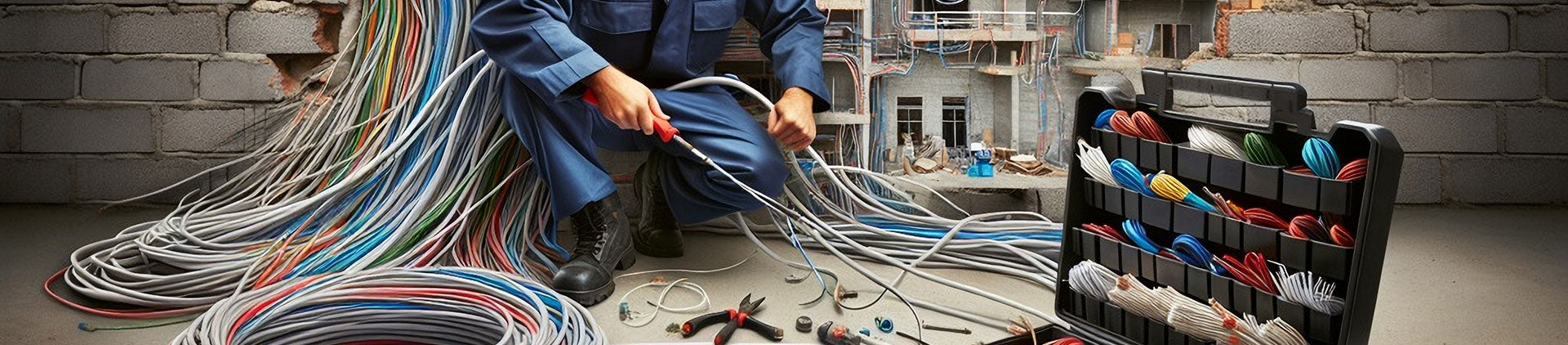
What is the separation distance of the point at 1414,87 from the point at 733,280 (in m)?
2.15

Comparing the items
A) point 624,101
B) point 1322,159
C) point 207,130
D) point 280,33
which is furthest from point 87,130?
point 1322,159

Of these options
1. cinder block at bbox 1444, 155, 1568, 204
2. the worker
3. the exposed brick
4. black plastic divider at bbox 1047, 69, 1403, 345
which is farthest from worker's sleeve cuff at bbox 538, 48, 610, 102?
cinder block at bbox 1444, 155, 1568, 204

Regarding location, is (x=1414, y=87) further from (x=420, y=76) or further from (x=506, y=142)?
(x=420, y=76)

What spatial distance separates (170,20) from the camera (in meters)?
3.55

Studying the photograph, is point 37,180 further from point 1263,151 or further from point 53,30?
point 1263,151

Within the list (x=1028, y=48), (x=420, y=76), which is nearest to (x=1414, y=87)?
(x=1028, y=48)

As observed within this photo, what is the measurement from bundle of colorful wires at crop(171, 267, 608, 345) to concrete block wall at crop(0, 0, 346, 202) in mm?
1233

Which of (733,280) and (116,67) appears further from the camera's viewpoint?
(116,67)

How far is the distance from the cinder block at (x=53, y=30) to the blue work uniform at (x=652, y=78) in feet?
5.03

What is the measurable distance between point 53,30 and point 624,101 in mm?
2110

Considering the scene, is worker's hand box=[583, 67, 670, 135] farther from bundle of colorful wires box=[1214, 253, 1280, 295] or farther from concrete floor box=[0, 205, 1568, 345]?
bundle of colorful wires box=[1214, 253, 1280, 295]

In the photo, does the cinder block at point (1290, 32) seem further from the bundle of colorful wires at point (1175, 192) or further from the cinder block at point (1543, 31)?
the bundle of colorful wires at point (1175, 192)

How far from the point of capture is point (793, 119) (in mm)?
2781

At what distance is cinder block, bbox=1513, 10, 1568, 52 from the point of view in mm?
3609
